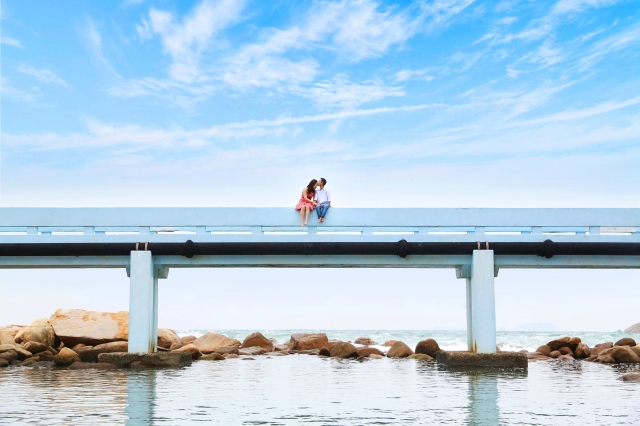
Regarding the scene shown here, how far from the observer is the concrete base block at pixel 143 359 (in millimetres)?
21469

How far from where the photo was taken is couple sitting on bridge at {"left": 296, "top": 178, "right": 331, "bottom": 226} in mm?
22125

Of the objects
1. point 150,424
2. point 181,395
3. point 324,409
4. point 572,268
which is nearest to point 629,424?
point 324,409

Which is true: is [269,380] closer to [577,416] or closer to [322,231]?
[322,231]

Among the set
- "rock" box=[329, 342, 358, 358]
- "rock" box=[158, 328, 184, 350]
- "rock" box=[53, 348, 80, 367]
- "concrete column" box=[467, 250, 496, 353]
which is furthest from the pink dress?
"rock" box=[158, 328, 184, 350]

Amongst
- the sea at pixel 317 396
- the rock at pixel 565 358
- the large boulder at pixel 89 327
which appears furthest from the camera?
the rock at pixel 565 358

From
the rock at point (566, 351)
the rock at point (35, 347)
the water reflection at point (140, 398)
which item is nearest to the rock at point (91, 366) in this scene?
the water reflection at point (140, 398)

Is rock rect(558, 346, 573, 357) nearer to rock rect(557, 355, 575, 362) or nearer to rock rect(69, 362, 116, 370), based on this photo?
rock rect(557, 355, 575, 362)

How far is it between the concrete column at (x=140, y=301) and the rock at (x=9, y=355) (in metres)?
5.56

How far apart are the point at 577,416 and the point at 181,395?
7.11 meters

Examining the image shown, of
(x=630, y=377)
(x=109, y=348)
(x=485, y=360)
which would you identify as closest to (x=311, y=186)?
(x=485, y=360)

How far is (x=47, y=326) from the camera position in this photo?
28203 millimetres

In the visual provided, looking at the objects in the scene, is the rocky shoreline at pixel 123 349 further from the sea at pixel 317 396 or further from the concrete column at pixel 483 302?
the concrete column at pixel 483 302

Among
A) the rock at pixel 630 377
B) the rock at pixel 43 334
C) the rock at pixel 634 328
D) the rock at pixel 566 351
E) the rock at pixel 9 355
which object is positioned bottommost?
the rock at pixel 634 328

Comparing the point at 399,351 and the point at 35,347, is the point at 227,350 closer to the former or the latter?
the point at 399,351
